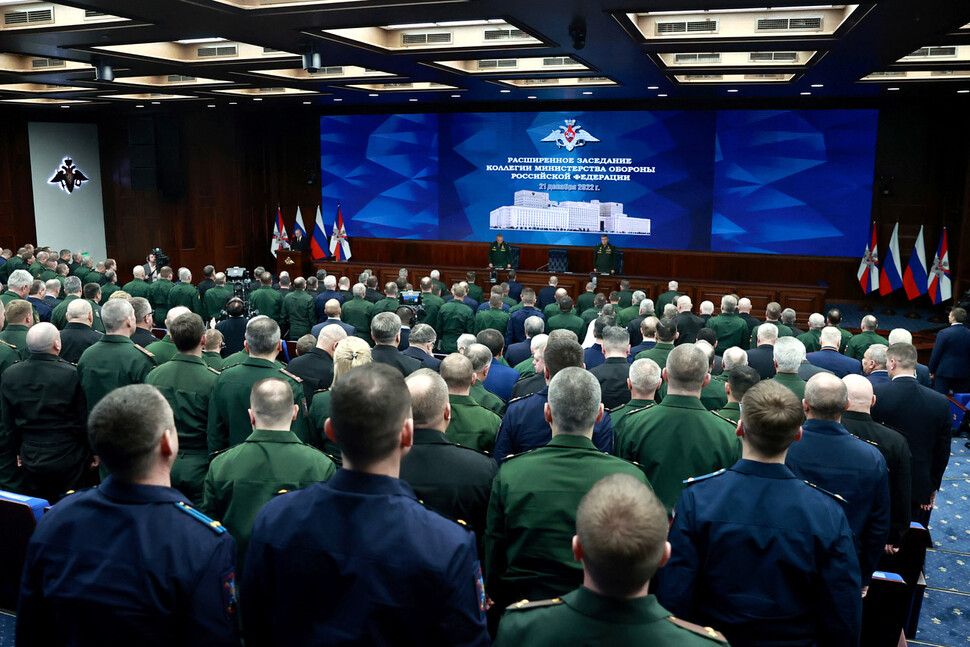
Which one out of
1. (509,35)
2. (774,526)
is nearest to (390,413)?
(774,526)

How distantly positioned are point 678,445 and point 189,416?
8.17 feet

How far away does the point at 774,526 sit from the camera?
87.7 inches

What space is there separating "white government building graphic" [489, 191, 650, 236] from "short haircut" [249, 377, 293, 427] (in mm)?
12281

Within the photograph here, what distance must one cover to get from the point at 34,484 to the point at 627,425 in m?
3.34

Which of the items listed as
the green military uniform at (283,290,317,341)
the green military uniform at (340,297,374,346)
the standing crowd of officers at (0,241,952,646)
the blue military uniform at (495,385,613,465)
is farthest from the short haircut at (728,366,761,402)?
the green military uniform at (283,290,317,341)

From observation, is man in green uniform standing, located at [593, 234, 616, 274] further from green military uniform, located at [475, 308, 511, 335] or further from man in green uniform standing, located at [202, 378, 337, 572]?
man in green uniform standing, located at [202, 378, 337, 572]

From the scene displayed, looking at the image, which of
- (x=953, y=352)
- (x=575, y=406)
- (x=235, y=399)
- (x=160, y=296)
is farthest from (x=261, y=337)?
(x=953, y=352)

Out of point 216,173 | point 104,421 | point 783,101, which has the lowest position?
point 104,421

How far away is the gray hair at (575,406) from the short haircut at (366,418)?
884mm

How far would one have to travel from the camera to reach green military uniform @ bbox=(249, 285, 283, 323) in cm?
946

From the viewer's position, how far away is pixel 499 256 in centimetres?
1435

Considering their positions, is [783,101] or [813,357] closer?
[813,357]

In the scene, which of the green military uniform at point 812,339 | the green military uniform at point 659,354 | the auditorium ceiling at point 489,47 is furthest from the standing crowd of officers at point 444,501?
the green military uniform at point 812,339

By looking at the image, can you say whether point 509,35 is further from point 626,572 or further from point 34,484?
point 626,572
